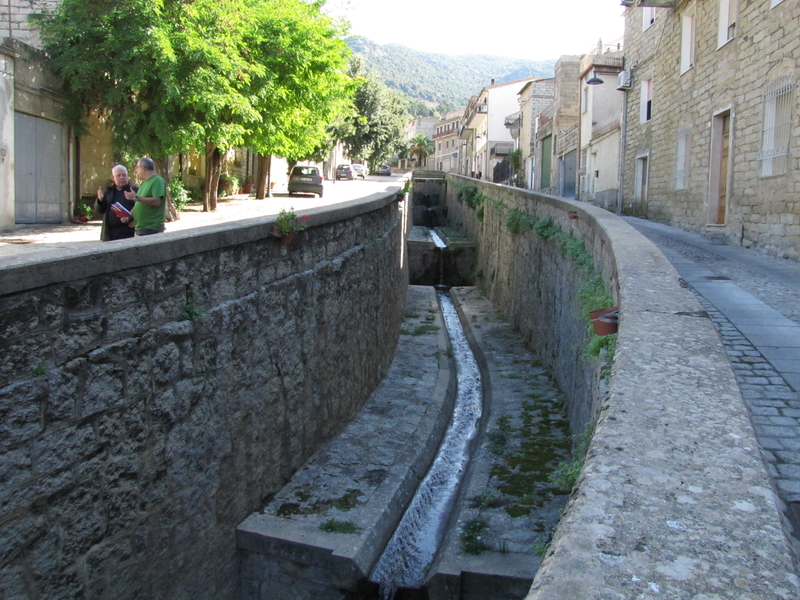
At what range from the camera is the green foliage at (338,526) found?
5.69 metres

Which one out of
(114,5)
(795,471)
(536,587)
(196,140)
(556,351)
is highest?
(114,5)

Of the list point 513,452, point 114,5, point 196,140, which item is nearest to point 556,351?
point 513,452

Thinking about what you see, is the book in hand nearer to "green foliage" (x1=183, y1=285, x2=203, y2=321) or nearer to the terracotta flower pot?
"green foliage" (x1=183, y1=285, x2=203, y2=321)

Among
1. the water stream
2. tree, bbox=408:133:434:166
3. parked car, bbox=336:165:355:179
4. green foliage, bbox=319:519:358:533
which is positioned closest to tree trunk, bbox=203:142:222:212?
the water stream

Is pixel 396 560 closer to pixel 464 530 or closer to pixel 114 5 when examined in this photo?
pixel 464 530

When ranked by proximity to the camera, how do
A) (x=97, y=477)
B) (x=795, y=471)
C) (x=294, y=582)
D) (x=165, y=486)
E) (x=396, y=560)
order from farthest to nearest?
(x=396, y=560) → (x=294, y=582) → (x=165, y=486) → (x=97, y=477) → (x=795, y=471)

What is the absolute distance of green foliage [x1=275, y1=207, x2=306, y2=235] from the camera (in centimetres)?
604

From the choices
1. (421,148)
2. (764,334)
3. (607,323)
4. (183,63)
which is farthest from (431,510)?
(421,148)

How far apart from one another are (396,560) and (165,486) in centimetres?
240

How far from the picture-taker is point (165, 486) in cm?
455

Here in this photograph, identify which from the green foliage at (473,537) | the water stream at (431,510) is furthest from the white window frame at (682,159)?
the green foliage at (473,537)

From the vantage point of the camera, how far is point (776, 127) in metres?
10.3

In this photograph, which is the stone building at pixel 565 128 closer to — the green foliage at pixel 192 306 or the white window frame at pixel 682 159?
the white window frame at pixel 682 159

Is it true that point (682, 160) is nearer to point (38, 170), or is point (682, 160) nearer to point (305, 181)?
point (38, 170)
